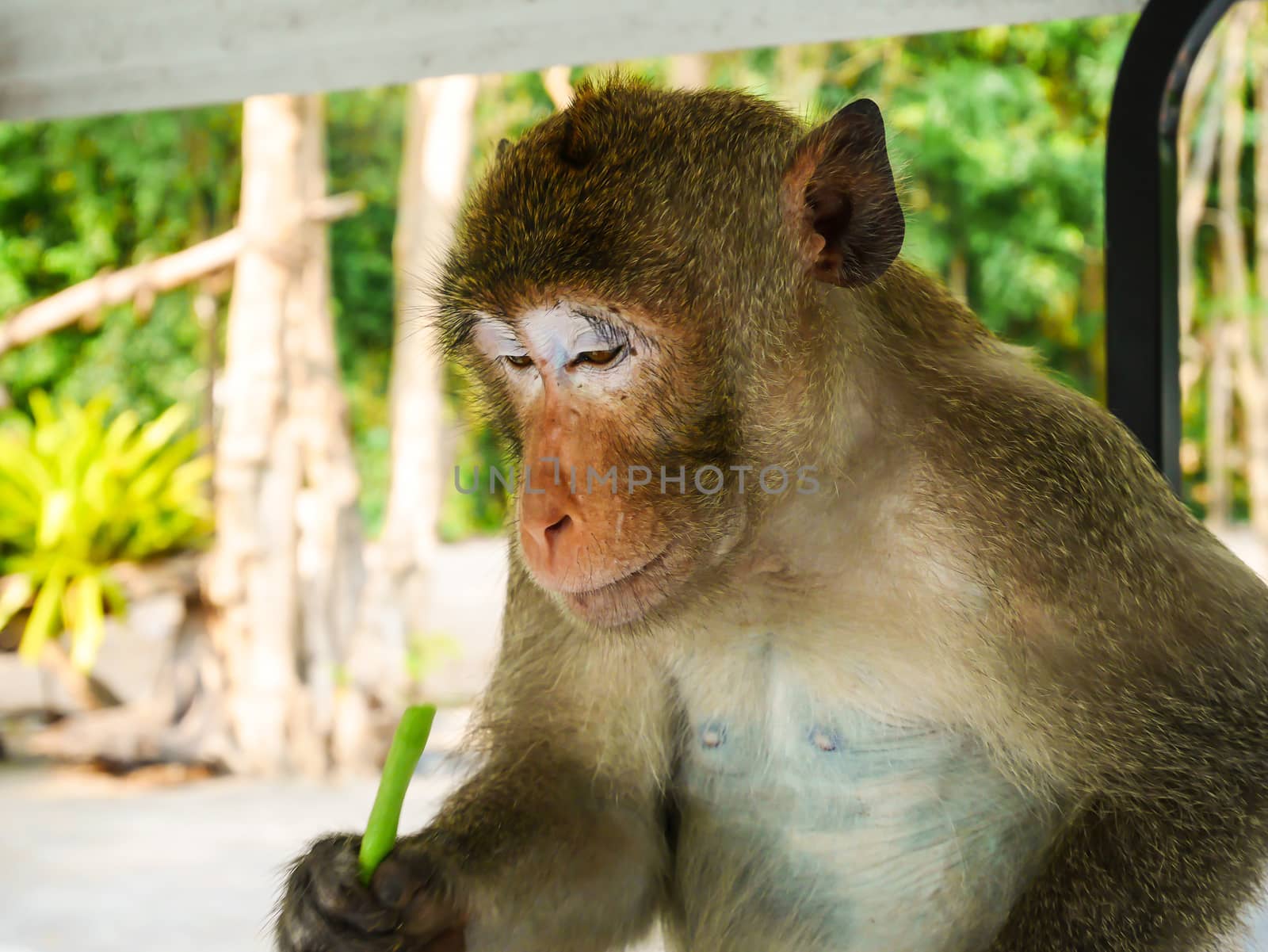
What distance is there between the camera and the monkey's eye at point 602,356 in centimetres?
119

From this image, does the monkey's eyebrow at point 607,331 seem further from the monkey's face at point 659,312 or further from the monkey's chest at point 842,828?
the monkey's chest at point 842,828

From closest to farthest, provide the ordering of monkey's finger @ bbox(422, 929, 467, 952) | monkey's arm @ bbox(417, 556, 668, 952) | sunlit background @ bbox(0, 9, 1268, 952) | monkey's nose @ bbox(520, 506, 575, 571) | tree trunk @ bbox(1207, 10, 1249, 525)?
1. monkey's nose @ bbox(520, 506, 575, 571)
2. monkey's finger @ bbox(422, 929, 467, 952)
3. monkey's arm @ bbox(417, 556, 668, 952)
4. sunlit background @ bbox(0, 9, 1268, 952)
5. tree trunk @ bbox(1207, 10, 1249, 525)

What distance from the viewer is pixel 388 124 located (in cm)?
977

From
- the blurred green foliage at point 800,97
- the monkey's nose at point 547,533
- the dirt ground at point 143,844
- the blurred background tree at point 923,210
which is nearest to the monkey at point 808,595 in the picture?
the monkey's nose at point 547,533

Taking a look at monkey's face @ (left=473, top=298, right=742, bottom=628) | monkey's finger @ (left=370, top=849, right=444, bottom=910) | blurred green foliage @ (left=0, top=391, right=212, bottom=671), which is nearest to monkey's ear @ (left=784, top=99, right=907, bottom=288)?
monkey's face @ (left=473, top=298, right=742, bottom=628)

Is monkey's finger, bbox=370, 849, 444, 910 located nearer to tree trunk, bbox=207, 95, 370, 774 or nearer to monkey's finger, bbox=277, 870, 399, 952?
monkey's finger, bbox=277, 870, 399, 952

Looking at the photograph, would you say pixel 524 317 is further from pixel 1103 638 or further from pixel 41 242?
pixel 41 242

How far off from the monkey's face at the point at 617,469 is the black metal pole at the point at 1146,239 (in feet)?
2.35

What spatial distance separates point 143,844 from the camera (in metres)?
4.57

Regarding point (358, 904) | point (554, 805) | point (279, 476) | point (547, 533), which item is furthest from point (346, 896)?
point (279, 476)

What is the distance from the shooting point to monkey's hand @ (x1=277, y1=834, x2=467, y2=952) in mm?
1218

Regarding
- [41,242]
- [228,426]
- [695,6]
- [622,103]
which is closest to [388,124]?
[41,242]

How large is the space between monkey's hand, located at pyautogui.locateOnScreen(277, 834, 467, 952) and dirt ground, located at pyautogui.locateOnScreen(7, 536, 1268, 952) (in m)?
1.32

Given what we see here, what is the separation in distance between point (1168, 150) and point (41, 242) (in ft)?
27.1
